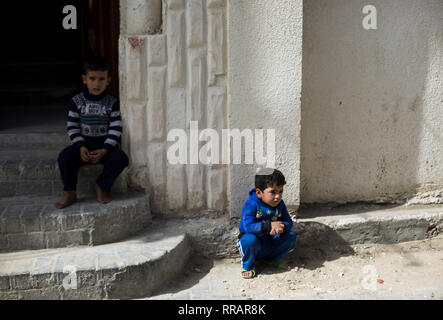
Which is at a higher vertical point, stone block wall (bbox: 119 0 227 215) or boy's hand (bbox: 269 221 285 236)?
stone block wall (bbox: 119 0 227 215)

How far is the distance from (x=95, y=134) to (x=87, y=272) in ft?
3.73

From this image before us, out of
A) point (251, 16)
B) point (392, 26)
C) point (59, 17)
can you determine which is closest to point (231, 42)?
point (251, 16)

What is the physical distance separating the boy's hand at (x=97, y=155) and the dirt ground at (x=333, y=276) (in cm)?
105

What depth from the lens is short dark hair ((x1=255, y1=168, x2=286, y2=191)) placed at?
367cm

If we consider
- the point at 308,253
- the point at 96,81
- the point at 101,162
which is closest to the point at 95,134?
the point at 101,162

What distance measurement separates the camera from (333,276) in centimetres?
382

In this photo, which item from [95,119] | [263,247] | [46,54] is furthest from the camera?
[46,54]

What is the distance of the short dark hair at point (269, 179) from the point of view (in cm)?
367

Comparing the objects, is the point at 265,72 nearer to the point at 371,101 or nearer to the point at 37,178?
the point at 371,101

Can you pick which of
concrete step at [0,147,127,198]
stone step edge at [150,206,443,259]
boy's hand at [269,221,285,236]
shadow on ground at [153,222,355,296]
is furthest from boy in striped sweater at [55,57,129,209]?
boy's hand at [269,221,285,236]

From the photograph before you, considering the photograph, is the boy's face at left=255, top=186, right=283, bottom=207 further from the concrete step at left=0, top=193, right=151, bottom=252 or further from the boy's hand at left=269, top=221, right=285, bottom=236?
the concrete step at left=0, top=193, right=151, bottom=252

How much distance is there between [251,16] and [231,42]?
0.24 meters

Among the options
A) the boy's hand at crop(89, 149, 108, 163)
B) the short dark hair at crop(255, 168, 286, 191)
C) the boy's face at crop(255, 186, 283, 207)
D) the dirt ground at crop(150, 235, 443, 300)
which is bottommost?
the dirt ground at crop(150, 235, 443, 300)

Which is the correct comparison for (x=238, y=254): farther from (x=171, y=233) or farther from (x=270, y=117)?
(x=270, y=117)
